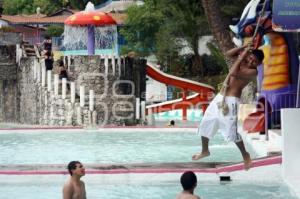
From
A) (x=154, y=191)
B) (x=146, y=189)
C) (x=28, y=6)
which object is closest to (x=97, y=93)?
(x=146, y=189)

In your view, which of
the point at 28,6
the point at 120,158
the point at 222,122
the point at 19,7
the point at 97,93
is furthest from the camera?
the point at 19,7

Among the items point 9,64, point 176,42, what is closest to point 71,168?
point 9,64

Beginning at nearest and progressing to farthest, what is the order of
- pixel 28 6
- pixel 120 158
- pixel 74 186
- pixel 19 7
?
pixel 74 186
pixel 120 158
pixel 28 6
pixel 19 7

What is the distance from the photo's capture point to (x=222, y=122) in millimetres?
9141

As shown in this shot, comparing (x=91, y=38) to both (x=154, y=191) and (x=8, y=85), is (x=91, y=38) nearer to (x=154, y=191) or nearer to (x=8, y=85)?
(x=8, y=85)

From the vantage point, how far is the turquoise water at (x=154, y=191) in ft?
32.6

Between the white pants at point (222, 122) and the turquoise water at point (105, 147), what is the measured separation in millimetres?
4752

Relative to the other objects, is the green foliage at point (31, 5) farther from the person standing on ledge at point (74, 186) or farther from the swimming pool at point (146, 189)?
the person standing on ledge at point (74, 186)

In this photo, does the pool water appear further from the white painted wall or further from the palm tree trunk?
the palm tree trunk

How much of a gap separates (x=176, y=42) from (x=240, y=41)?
29747mm

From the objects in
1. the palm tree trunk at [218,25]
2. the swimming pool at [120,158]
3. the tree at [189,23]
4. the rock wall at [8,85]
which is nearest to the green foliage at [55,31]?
the tree at [189,23]

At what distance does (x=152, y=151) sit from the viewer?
1586 cm

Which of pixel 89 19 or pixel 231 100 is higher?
pixel 89 19

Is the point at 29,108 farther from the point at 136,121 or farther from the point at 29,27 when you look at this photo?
the point at 29,27
